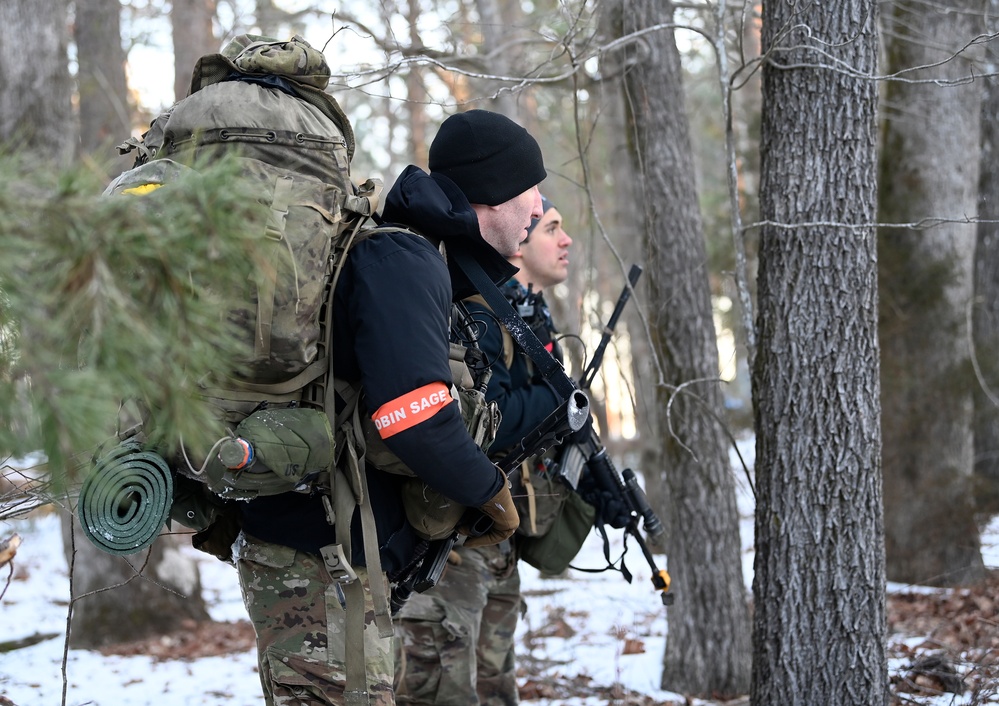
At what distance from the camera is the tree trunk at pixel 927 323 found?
5992 millimetres

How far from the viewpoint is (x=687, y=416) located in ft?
14.9

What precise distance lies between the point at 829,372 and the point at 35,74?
4.83 metres

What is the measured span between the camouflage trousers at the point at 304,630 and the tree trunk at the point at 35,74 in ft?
12.2

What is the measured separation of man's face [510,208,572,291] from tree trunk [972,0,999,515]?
4.36m

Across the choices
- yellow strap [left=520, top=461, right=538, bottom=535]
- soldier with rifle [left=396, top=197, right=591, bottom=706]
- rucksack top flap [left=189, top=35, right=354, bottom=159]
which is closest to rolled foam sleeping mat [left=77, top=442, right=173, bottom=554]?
rucksack top flap [left=189, top=35, right=354, bottom=159]

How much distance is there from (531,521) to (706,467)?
1.33m

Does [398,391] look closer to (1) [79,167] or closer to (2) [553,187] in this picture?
(1) [79,167]

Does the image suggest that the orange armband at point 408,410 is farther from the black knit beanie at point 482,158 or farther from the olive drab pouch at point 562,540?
the olive drab pouch at point 562,540

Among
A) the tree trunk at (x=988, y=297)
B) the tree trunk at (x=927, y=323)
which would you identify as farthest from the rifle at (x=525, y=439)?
the tree trunk at (x=988, y=297)

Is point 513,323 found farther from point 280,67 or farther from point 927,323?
point 927,323

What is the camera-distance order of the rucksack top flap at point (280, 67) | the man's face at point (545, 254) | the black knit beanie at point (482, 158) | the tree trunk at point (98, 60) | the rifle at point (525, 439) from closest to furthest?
the rucksack top flap at point (280, 67)
the rifle at point (525, 439)
the black knit beanie at point (482, 158)
the man's face at point (545, 254)
the tree trunk at point (98, 60)

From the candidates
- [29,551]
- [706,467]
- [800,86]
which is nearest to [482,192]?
[800,86]

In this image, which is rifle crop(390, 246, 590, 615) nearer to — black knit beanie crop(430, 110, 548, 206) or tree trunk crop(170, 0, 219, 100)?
black knit beanie crop(430, 110, 548, 206)

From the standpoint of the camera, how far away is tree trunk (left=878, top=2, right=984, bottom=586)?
5.99 m
